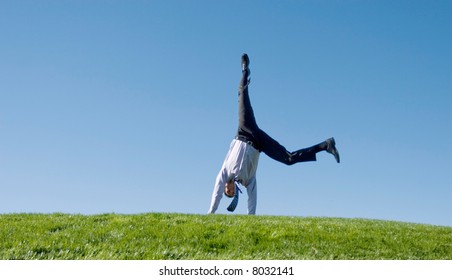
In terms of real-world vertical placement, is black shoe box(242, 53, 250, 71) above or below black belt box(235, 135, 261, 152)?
above

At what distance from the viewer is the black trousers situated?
54.4ft

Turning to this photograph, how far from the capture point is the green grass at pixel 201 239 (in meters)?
10.5

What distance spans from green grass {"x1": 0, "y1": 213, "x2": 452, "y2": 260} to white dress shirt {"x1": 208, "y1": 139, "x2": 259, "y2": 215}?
1.67 m

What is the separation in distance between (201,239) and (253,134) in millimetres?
→ 5740

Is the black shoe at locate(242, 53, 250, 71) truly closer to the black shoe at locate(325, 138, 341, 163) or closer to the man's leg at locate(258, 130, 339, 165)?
the man's leg at locate(258, 130, 339, 165)

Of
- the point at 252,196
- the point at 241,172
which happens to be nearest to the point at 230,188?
the point at 241,172

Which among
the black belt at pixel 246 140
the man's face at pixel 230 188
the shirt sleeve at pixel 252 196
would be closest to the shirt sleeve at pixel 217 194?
the man's face at pixel 230 188

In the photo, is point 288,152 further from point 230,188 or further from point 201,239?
point 201,239

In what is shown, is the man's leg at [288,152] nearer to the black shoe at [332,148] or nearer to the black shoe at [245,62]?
the black shoe at [332,148]

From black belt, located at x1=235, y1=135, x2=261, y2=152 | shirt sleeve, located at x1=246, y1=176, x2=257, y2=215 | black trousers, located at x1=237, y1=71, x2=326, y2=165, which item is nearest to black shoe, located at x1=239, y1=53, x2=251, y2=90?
black trousers, located at x1=237, y1=71, x2=326, y2=165

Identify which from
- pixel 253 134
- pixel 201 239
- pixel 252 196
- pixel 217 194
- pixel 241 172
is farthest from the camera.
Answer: pixel 253 134

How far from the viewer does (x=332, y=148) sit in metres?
16.0
